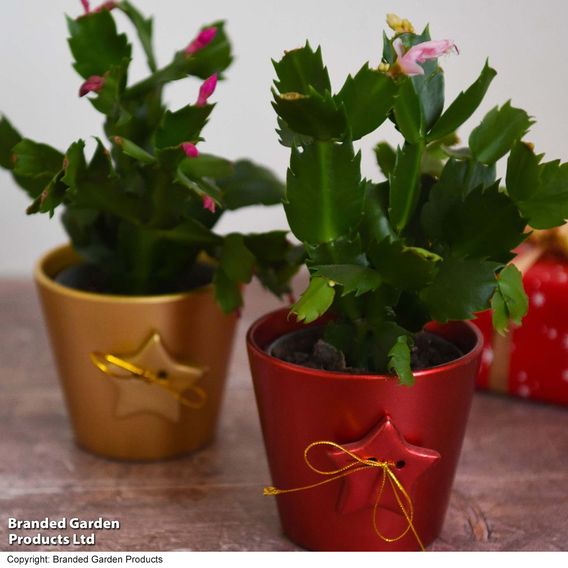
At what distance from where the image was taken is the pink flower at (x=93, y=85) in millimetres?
777

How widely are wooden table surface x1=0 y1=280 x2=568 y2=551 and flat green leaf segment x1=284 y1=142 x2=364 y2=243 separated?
275 millimetres

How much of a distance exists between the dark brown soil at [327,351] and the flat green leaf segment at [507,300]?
0.07 metres

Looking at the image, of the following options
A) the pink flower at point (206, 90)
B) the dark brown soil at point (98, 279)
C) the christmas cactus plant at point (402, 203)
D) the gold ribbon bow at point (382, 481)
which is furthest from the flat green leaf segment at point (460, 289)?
the dark brown soil at point (98, 279)

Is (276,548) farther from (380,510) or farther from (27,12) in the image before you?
(27,12)

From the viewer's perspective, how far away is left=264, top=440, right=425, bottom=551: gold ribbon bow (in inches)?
27.4

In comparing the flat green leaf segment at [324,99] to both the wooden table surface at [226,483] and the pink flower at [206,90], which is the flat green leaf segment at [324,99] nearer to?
the pink flower at [206,90]

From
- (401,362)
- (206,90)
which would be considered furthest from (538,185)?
(206,90)

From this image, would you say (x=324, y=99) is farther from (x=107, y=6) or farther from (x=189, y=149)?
(x=107, y=6)

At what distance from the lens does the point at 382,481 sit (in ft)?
2.31

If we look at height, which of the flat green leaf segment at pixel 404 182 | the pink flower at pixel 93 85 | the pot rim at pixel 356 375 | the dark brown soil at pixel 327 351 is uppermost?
the pink flower at pixel 93 85

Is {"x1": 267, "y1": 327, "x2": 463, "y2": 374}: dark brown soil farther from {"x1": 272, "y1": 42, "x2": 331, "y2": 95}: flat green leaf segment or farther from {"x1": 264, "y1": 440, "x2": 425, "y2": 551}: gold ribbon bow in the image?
{"x1": 272, "y1": 42, "x2": 331, "y2": 95}: flat green leaf segment

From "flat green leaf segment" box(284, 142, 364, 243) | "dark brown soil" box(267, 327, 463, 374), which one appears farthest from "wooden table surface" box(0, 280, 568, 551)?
"flat green leaf segment" box(284, 142, 364, 243)

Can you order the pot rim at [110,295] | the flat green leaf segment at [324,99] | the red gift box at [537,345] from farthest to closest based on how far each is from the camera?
the red gift box at [537,345], the pot rim at [110,295], the flat green leaf segment at [324,99]

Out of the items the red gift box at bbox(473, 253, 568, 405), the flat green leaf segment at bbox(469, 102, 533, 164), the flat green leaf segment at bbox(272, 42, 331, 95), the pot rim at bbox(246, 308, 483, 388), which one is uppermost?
the flat green leaf segment at bbox(272, 42, 331, 95)
